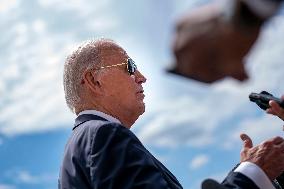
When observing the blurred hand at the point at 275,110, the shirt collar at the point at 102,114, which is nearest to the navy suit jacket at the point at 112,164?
the shirt collar at the point at 102,114

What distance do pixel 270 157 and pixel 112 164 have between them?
3.42 feet

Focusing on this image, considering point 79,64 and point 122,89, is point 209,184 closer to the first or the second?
point 122,89

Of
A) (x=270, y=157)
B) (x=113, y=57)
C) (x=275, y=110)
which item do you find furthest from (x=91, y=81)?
(x=275, y=110)

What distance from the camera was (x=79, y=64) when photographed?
407 centimetres

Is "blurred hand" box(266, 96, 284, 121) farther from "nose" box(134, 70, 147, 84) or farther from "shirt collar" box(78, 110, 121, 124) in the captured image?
"nose" box(134, 70, 147, 84)

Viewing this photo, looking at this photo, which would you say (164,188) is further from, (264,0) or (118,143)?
(264,0)

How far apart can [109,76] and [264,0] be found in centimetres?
351

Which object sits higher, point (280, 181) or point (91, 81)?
point (91, 81)

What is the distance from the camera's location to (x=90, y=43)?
416 cm

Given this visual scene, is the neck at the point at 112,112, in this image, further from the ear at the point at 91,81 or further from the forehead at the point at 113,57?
the forehead at the point at 113,57

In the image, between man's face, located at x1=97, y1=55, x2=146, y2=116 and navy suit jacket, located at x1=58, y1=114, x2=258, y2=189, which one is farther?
man's face, located at x1=97, y1=55, x2=146, y2=116

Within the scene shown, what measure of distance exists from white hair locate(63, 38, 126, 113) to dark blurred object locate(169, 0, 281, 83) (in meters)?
3.47

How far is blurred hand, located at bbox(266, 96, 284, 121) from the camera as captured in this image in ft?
7.25

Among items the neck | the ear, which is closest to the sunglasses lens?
the ear
